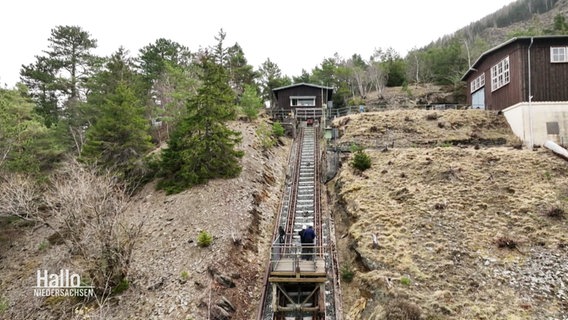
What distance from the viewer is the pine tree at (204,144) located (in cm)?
1784

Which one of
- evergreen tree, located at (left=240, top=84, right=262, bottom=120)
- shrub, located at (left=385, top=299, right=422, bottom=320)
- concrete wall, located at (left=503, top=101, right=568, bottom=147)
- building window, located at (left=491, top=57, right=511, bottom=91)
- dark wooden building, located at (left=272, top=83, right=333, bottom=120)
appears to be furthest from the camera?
dark wooden building, located at (left=272, top=83, right=333, bottom=120)

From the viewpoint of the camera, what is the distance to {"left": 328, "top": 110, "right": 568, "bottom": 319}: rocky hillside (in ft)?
31.7

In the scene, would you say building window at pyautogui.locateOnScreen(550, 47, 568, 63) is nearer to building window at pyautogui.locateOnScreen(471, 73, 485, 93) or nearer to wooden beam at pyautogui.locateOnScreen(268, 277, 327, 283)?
building window at pyautogui.locateOnScreen(471, 73, 485, 93)

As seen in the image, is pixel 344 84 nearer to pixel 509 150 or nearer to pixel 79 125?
pixel 509 150

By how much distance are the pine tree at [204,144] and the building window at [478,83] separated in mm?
23767

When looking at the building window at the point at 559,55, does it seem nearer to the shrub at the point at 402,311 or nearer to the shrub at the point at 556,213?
the shrub at the point at 556,213

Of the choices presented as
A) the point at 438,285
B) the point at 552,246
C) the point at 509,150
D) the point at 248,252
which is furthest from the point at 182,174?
the point at 509,150

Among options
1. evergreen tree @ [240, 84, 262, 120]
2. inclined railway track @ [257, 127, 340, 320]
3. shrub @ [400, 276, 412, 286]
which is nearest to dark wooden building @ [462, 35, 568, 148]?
inclined railway track @ [257, 127, 340, 320]

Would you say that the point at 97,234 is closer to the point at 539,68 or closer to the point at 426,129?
the point at 426,129

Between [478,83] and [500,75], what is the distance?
4.81m

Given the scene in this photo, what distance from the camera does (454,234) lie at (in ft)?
41.4

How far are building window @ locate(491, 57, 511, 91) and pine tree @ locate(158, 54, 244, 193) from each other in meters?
21.2

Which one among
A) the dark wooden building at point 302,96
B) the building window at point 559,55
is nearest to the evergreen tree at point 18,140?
the dark wooden building at point 302,96

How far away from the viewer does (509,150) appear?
63.3 ft
